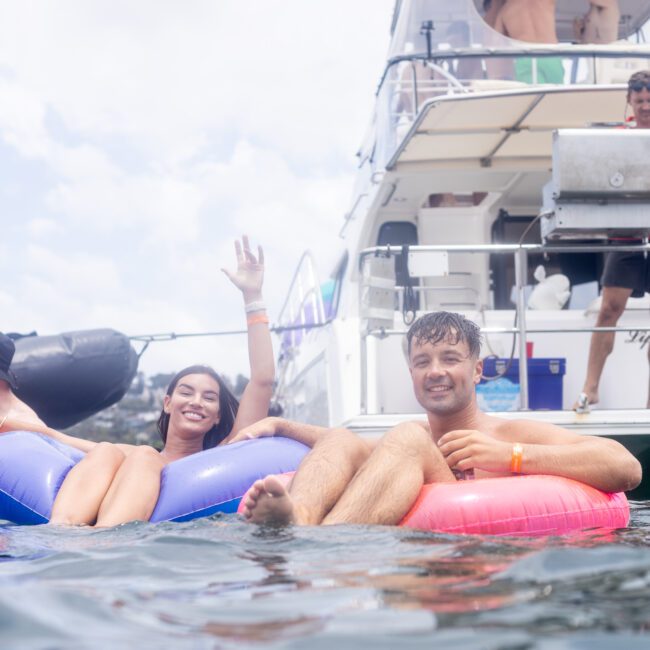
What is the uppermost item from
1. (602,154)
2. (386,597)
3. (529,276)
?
(602,154)

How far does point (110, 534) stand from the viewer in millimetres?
3576

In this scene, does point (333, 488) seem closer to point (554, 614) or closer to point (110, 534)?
point (110, 534)

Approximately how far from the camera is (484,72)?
Result: 7707 mm

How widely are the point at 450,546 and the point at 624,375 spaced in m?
4.52

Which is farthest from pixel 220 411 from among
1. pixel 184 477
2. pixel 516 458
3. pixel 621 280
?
pixel 621 280

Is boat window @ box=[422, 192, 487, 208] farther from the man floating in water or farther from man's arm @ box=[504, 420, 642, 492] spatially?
man's arm @ box=[504, 420, 642, 492]

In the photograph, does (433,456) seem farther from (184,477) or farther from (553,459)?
(184,477)

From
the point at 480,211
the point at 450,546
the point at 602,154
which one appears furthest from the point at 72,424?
the point at 450,546

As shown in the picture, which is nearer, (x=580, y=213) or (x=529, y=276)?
(x=580, y=213)

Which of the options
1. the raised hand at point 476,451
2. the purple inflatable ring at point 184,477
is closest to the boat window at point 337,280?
the purple inflatable ring at point 184,477

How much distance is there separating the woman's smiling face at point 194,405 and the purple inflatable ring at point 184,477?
20.0 inches

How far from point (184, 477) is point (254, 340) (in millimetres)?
1325

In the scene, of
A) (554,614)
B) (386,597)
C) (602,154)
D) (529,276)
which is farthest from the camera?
(529,276)

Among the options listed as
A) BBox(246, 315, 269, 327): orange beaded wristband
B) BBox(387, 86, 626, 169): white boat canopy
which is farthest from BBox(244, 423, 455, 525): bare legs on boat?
BBox(387, 86, 626, 169): white boat canopy
